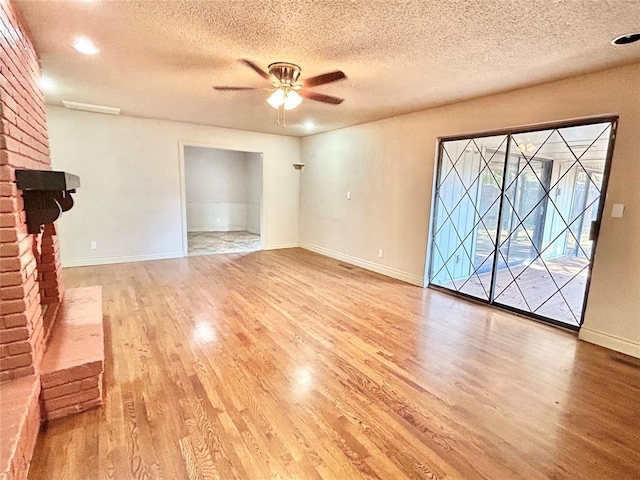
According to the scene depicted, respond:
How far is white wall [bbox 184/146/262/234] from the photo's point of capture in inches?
343

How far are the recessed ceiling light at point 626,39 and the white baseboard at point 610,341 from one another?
7.54 feet

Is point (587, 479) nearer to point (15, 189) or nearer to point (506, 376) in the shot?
point (506, 376)

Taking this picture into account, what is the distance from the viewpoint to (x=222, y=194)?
30.0 ft

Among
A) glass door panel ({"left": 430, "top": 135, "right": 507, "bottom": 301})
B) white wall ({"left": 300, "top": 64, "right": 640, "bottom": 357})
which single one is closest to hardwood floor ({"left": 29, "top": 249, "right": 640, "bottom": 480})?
white wall ({"left": 300, "top": 64, "right": 640, "bottom": 357})

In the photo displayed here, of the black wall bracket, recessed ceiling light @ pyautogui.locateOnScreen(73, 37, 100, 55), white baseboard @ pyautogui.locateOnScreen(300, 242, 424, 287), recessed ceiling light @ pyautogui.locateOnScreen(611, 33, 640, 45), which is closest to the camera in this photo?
the black wall bracket

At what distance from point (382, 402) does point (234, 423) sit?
0.90 m

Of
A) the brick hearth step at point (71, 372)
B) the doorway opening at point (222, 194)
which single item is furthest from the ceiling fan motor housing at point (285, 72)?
the doorway opening at point (222, 194)

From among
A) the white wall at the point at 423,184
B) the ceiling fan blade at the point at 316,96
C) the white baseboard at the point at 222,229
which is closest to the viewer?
the white wall at the point at 423,184

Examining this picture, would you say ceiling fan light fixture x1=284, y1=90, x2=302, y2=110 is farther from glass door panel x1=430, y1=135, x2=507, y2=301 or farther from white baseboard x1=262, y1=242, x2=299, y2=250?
white baseboard x1=262, y1=242, x2=299, y2=250

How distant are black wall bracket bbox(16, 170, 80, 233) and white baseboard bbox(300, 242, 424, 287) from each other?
3980 millimetres

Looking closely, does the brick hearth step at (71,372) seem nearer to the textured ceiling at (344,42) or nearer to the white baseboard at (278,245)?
the textured ceiling at (344,42)

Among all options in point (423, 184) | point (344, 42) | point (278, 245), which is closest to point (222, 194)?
point (278, 245)

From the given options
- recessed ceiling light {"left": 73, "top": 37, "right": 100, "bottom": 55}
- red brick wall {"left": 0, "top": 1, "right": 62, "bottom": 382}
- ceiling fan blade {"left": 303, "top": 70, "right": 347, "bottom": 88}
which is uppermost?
recessed ceiling light {"left": 73, "top": 37, "right": 100, "bottom": 55}

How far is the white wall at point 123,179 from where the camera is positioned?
4.79m
